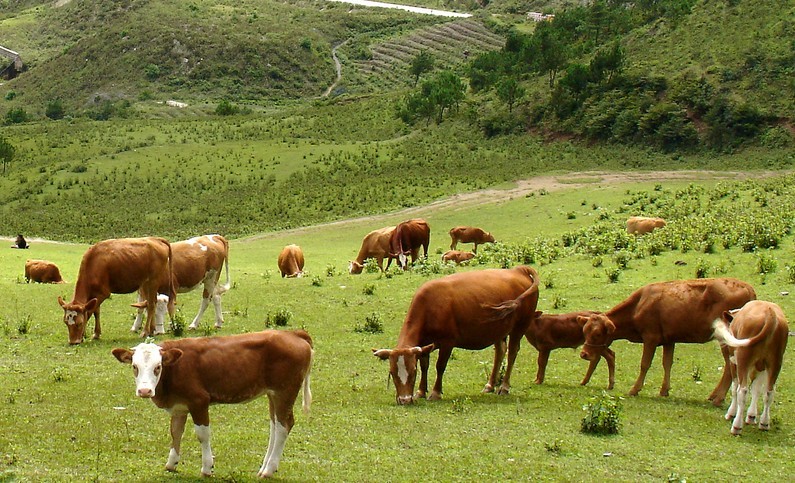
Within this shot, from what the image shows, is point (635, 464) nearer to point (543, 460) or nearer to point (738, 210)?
point (543, 460)

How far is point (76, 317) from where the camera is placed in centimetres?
1919

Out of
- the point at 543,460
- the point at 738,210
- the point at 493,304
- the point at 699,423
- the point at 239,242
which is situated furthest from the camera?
the point at 239,242

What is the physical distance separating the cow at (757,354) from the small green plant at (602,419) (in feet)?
5.68

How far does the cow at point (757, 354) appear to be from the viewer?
1348 cm

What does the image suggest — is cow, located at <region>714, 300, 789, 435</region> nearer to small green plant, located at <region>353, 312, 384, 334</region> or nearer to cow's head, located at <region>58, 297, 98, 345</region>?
small green plant, located at <region>353, 312, 384, 334</region>

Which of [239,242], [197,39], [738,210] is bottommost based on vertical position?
[239,242]

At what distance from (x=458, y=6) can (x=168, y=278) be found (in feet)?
522

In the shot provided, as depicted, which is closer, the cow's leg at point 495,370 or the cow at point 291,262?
the cow's leg at point 495,370

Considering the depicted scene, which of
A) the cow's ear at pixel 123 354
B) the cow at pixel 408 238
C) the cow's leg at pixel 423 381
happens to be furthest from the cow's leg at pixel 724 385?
the cow at pixel 408 238

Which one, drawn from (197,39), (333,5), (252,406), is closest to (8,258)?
(252,406)

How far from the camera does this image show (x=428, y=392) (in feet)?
53.0

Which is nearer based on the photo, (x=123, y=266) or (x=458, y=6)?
(x=123, y=266)

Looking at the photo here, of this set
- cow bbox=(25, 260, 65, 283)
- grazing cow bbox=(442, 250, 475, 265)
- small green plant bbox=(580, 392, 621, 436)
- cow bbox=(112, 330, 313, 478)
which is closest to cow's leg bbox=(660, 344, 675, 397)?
small green plant bbox=(580, 392, 621, 436)

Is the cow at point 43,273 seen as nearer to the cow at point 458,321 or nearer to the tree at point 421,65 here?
the cow at point 458,321
